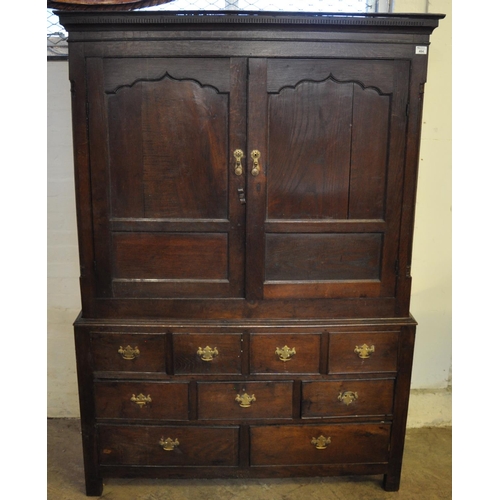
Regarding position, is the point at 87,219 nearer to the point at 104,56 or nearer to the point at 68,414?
the point at 104,56

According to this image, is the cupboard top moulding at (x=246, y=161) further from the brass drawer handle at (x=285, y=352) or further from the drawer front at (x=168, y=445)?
the drawer front at (x=168, y=445)

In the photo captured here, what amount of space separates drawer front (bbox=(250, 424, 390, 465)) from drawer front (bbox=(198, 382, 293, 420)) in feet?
0.28

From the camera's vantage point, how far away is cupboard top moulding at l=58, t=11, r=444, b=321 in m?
1.93

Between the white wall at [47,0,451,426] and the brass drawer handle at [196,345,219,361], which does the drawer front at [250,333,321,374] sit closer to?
the brass drawer handle at [196,345,219,361]

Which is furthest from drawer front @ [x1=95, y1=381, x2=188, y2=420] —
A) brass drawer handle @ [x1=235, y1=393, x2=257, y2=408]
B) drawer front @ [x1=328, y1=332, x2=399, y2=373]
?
drawer front @ [x1=328, y1=332, x2=399, y2=373]

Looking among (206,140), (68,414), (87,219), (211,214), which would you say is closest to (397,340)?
(211,214)

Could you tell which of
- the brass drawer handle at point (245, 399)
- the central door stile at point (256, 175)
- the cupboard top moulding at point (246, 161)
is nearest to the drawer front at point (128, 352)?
the cupboard top moulding at point (246, 161)

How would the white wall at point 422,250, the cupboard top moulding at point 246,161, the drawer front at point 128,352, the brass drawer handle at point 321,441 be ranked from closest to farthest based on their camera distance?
the cupboard top moulding at point 246,161 → the drawer front at point 128,352 → the brass drawer handle at point 321,441 → the white wall at point 422,250

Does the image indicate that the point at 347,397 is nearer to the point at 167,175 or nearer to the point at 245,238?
the point at 245,238

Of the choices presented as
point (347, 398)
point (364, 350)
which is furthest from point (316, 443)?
point (364, 350)

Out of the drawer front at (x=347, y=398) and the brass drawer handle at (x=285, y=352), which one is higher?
the brass drawer handle at (x=285, y=352)

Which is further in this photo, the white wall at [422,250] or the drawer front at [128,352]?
the white wall at [422,250]

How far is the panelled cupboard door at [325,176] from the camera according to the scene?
1.98m
